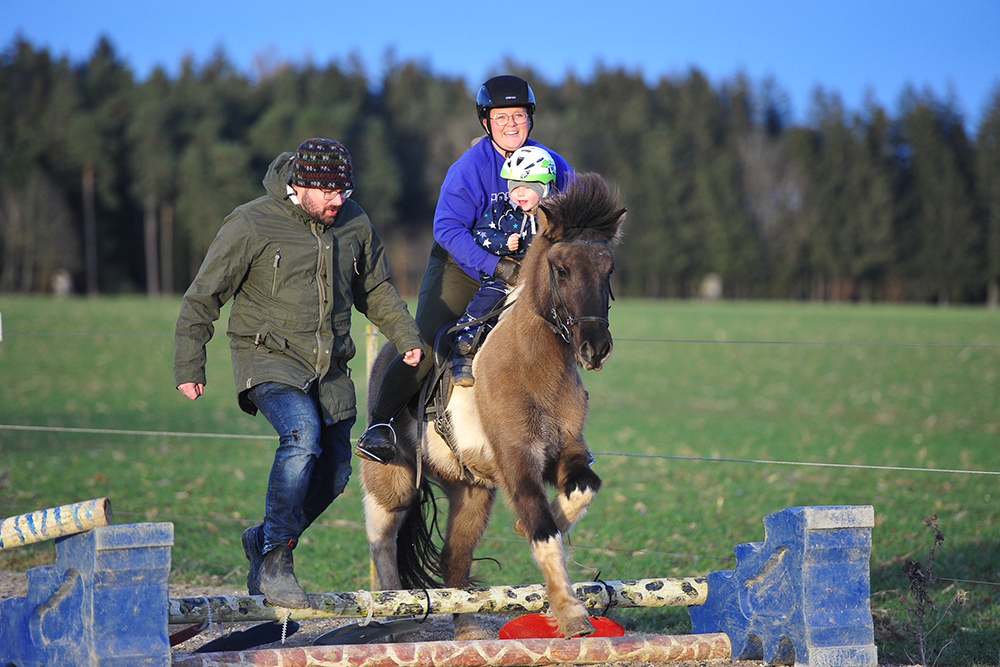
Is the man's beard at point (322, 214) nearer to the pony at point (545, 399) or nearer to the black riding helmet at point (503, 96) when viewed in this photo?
the pony at point (545, 399)

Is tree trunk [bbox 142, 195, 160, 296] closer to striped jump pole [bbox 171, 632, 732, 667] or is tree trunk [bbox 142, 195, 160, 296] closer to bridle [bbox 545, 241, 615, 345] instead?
bridle [bbox 545, 241, 615, 345]

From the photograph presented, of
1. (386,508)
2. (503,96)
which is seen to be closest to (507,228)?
(503,96)

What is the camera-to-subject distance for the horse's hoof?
4312 mm

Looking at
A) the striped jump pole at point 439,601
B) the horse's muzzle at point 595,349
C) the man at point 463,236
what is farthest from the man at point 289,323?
the horse's muzzle at point 595,349

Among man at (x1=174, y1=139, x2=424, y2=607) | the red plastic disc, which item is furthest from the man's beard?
the red plastic disc

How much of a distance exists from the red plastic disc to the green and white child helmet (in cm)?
231

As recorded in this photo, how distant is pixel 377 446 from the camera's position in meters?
5.39

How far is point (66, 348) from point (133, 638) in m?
24.0

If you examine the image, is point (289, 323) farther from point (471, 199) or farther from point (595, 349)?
point (595, 349)

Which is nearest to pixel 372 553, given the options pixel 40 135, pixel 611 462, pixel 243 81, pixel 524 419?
pixel 524 419

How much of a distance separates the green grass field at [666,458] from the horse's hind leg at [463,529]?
0.86 m

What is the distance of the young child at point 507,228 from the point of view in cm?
526

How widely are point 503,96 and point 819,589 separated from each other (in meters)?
3.22

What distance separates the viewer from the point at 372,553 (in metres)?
6.06
